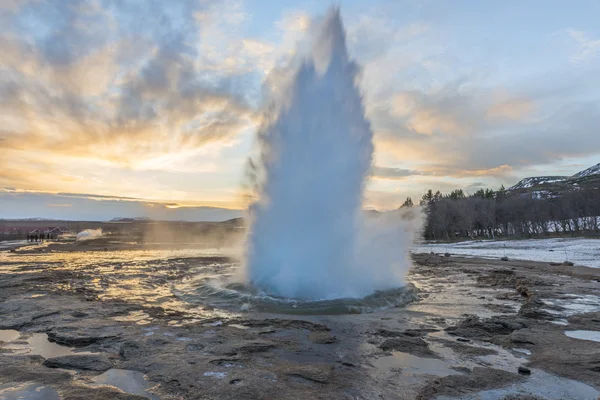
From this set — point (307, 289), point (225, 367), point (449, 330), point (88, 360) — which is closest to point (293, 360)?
point (225, 367)

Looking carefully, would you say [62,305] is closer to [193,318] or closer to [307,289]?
[193,318]

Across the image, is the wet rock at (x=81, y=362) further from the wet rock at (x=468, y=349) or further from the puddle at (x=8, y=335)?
A: the wet rock at (x=468, y=349)

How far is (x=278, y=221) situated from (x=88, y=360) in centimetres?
837

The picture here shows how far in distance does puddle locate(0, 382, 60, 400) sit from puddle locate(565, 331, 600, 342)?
33.6ft

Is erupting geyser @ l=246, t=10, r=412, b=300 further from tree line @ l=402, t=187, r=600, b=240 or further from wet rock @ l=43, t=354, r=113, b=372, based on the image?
tree line @ l=402, t=187, r=600, b=240

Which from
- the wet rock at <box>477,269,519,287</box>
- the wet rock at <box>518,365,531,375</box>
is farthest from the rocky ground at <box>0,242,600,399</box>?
the wet rock at <box>477,269,519,287</box>

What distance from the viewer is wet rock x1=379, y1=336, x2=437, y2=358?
7.02 m

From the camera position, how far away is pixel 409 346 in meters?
7.38

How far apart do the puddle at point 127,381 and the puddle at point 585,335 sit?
896cm

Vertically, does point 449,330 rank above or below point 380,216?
below

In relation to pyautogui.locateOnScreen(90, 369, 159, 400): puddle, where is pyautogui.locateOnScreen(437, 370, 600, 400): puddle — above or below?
below

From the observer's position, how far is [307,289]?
1260 cm

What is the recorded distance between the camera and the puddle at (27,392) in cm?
482

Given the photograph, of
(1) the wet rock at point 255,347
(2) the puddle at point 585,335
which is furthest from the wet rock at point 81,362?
(2) the puddle at point 585,335
